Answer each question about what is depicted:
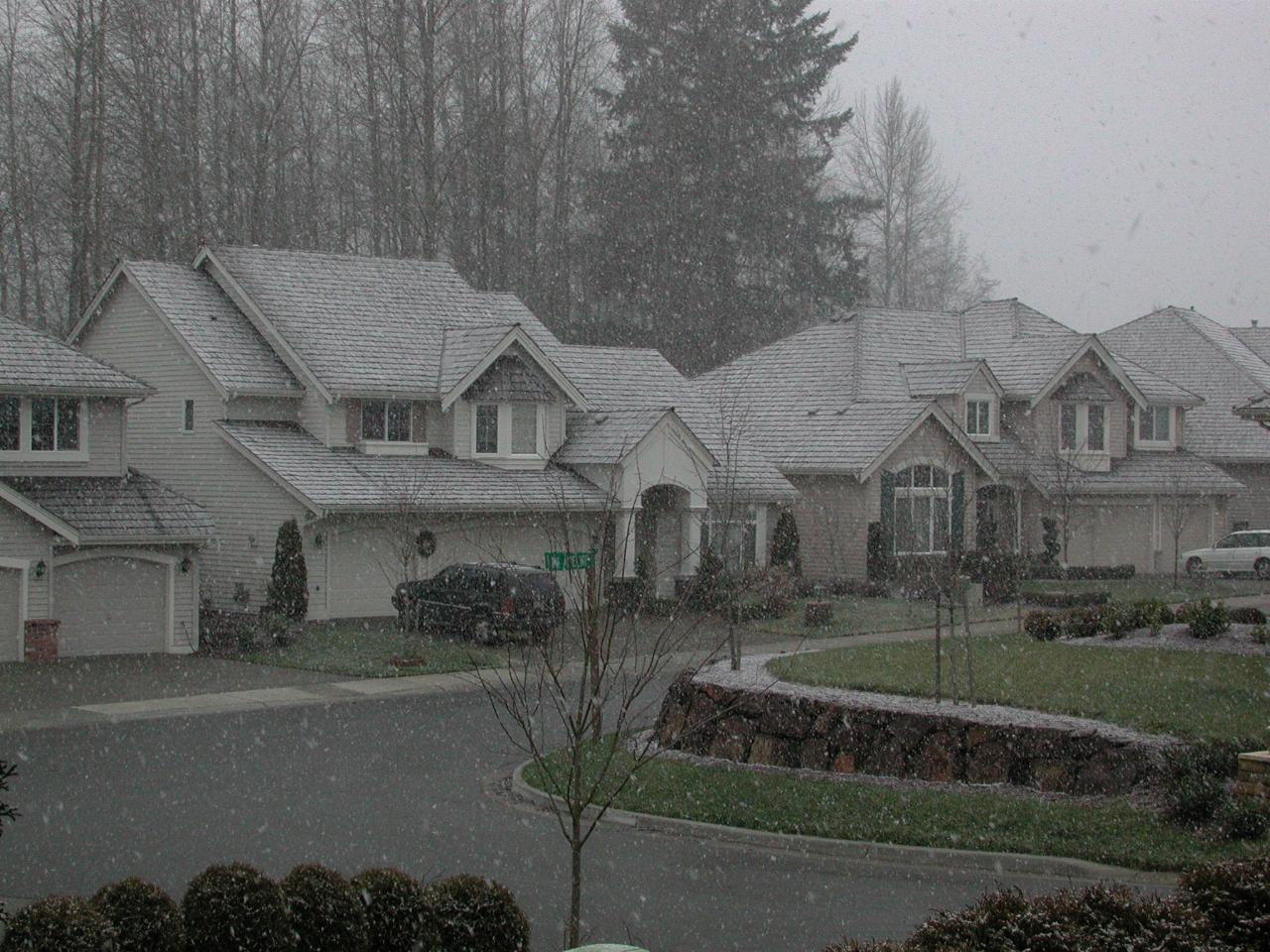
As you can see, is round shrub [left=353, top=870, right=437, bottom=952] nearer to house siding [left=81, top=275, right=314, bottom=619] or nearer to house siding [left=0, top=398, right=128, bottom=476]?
house siding [left=0, top=398, right=128, bottom=476]

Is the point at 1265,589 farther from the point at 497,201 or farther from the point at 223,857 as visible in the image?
the point at 223,857

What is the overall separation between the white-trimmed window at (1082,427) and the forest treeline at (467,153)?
1602cm

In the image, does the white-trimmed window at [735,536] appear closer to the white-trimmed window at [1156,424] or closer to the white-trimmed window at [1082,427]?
the white-trimmed window at [1082,427]

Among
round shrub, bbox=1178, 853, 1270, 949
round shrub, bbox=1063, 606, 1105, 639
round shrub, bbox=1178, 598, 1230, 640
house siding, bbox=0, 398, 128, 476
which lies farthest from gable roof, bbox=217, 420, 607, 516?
round shrub, bbox=1178, 853, 1270, 949

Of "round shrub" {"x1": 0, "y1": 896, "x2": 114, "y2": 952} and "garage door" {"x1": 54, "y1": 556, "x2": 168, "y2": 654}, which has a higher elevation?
"garage door" {"x1": 54, "y1": 556, "x2": 168, "y2": 654}

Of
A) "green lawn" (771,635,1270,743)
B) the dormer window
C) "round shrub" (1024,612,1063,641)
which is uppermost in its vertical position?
the dormer window

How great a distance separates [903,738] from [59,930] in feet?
31.5

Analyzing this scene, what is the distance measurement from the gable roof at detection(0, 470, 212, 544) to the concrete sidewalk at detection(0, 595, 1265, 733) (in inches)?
91.7

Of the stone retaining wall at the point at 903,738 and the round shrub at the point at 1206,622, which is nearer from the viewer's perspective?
the stone retaining wall at the point at 903,738

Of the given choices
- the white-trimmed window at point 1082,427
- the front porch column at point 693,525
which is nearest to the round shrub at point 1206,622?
the front porch column at point 693,525

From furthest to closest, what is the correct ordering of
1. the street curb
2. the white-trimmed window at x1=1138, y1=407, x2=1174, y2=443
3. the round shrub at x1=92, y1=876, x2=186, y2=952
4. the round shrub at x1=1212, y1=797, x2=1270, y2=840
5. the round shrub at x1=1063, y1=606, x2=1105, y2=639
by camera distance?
the white-trimmed window at x1=1138, y1=407, x2=1174, y2=443 < the round shrub at x1=1063, y1=606, x2=1105, y2=639 < the round shrub at x1=1212, y1=797, x2=1270, y2=840 < the street curb < the round shrub at x1=92, y1=876, x2=186, y2=952

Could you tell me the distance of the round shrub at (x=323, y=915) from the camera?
31.6ft

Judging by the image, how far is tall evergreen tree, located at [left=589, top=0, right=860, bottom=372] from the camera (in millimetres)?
57125

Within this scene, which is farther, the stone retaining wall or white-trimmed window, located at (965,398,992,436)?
white-trimmed window, located at (965,398,992,436)
